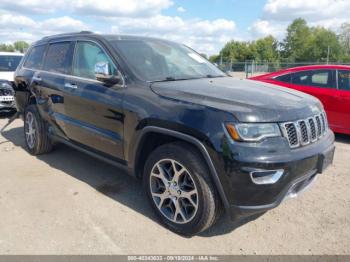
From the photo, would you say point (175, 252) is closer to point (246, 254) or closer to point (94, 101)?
point (246, 254)

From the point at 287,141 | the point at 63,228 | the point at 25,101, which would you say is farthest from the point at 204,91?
the point at 25,101

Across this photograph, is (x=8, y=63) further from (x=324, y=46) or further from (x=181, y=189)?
(x=324, y=46)

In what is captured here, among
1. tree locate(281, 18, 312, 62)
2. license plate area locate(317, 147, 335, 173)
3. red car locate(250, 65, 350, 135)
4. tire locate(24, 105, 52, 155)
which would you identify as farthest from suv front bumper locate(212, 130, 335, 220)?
tree locate(281, 18, 312, 62)

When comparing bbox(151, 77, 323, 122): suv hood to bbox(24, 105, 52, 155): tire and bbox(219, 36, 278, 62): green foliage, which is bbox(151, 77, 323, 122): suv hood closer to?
bbox(24, 105, 52, 155): tire

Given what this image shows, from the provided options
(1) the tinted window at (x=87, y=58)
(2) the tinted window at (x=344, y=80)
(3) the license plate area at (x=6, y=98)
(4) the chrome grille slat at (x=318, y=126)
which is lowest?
(3) the license plate area at (x=6, y=98)

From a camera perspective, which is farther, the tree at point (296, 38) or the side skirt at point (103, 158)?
the tree at point (296, 38)

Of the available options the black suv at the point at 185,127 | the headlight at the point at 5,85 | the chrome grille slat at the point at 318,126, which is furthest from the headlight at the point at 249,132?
the headlight at the point at 5,85

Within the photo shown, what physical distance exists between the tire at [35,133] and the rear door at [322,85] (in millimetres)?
4780

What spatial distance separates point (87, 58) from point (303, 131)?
2.71m

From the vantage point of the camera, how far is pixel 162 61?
4.18m

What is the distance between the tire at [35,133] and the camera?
5.51m

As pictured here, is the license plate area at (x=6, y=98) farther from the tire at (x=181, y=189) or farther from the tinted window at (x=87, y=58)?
the tire at (x=181, y=189)

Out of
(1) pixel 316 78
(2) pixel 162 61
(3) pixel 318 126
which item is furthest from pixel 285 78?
(3) pixel 318 126

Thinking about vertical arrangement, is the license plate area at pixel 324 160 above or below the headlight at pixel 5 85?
below
